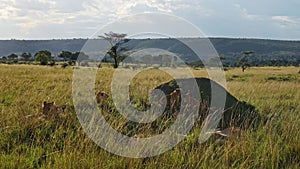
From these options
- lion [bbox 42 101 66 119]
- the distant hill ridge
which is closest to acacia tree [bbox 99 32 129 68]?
lion [bbox 42 101 66 119]

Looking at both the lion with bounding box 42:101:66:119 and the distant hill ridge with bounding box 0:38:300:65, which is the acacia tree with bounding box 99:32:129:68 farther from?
the distant hill ridge with bounding box 0:38:300:65

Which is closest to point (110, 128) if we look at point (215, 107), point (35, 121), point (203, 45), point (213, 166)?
point (35, 121)

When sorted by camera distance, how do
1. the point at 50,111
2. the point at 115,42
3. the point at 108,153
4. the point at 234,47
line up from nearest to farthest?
the point at 108,153
the point at 50,111
the point at 115,42
the point at 234,47

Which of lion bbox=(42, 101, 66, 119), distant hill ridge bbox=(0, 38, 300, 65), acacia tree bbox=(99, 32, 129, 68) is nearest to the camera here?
lion bbox=(42, 101, 66, 119)

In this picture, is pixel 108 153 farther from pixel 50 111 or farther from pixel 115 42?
pixel 115 42

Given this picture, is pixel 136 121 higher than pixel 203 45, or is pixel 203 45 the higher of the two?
pixel 203 45

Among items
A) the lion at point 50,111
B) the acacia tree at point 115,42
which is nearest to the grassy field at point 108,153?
the lion at point 50,111

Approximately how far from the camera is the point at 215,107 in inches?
249

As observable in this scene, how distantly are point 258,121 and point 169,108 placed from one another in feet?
4.63

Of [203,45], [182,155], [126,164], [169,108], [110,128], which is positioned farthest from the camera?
[203,45]

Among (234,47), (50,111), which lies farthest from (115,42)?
(234,47)

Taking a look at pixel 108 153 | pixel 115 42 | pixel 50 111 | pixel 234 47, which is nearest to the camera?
pixel 108 153

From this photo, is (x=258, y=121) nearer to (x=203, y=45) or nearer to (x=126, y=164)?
(x=203, y=45)

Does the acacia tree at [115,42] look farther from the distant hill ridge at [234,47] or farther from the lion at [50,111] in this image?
the distant hill ridge at [234,47]
